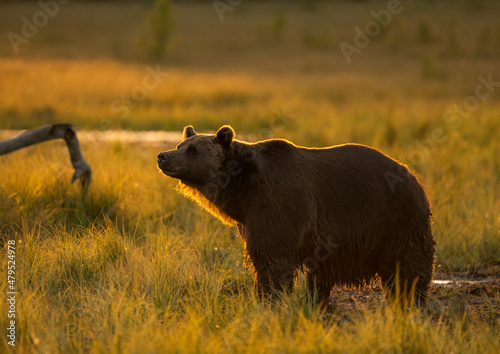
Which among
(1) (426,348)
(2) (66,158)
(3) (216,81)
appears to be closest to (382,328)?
(1) (426,348)

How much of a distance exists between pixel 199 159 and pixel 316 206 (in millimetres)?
939

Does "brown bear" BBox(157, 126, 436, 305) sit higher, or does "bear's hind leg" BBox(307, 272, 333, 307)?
"brown bear" BBox(157, 126, 436, 305)

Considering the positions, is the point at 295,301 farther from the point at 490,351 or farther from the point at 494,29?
the point at 494,29

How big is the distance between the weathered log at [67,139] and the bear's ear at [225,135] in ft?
10.8

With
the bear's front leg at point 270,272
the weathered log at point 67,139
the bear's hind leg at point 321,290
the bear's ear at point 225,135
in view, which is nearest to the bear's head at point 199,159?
the bear's ear at point 225,135

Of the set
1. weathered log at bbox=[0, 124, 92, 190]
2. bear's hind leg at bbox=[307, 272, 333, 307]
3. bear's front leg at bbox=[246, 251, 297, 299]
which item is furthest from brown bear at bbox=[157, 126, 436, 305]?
weathered log at bbox=[0, 124, 92, 190]

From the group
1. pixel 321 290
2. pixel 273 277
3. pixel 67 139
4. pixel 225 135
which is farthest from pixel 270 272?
pixel 67 139

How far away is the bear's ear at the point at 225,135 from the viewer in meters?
4.42

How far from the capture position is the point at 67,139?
760 cm

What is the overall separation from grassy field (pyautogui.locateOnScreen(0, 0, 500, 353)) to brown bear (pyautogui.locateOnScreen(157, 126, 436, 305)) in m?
0.32

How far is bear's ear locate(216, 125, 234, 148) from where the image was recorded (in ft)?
14.5

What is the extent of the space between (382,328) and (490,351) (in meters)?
0.72

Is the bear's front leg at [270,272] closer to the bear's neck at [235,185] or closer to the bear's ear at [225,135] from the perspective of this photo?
the bear's neck at [235,185]

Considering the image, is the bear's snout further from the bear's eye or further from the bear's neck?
the bear's neck
